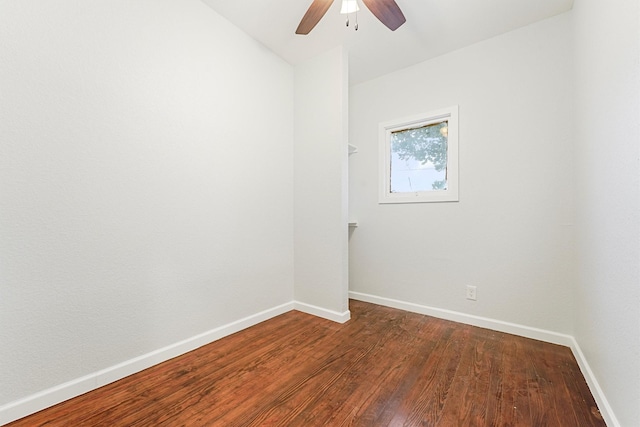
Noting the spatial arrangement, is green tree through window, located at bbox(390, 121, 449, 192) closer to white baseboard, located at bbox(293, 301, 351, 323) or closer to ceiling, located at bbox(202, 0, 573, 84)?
ceiling, located at bbox(202, 0, 573, 84)

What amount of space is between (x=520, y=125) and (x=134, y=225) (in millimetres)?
2968

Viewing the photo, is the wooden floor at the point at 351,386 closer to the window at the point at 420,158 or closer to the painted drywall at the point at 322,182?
the painted drywall at the point at 322,182

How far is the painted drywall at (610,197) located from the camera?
40.5 inches

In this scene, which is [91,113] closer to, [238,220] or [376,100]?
[238,220]

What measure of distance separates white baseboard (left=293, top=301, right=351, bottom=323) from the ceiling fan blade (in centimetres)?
235

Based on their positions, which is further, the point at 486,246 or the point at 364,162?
the point at 364,162

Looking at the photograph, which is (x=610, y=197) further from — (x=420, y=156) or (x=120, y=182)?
(x=120, y=182)

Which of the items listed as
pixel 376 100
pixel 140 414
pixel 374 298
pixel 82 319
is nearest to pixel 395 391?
pixel 140 414

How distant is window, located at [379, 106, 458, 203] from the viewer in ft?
8.29

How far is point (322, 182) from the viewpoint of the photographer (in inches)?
102

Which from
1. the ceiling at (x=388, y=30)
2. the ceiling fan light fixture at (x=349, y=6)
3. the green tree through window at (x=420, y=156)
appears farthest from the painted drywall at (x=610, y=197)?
the ceiling fan light fixture at (x=349, y=6)

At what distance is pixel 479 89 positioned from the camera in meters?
2.38

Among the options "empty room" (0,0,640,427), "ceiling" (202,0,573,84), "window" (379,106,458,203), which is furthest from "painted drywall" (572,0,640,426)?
"window" (379,106,458,203)

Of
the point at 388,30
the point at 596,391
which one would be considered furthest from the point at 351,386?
the point at 388,30
